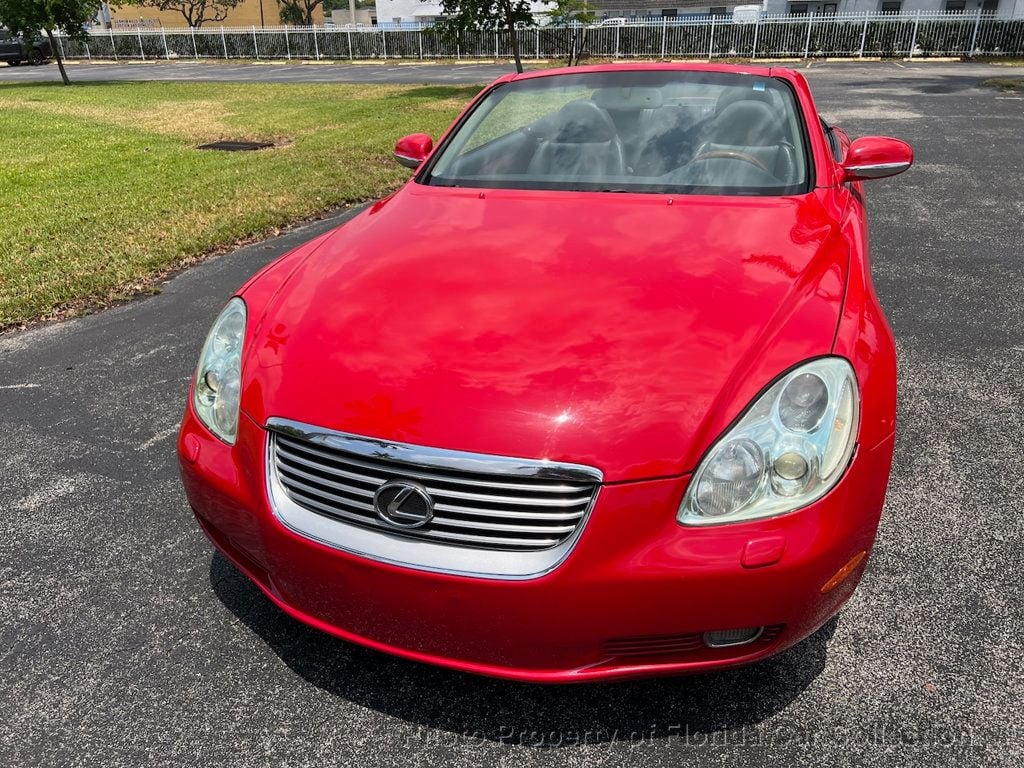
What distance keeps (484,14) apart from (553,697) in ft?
57.6

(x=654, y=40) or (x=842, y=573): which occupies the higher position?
(x=654, y=40)

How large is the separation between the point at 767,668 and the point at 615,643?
0.63 metres

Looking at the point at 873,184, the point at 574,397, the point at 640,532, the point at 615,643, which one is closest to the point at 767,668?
the point at 615,643

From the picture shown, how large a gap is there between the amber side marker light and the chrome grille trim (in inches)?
22.2

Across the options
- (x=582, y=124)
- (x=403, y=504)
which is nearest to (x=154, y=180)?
(x=582, y=124)

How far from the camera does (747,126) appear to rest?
3012 millimetres

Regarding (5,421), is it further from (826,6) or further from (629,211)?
(826,6)

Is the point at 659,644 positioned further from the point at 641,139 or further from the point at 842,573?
the point at 641,139

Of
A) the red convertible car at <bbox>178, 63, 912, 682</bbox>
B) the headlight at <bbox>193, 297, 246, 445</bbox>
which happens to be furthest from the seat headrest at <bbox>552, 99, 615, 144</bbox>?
the headlight at <bbox>193, 297, 246, 445</bbox>

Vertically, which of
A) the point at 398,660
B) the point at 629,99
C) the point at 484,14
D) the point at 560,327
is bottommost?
the point at 398,660

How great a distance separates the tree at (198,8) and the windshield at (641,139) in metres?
65.1

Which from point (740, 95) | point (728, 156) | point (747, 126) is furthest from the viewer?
point (740, 95)

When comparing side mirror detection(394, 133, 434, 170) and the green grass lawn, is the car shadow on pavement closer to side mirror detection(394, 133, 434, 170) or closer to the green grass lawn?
side mirror detection(394, 133, 434, 170)

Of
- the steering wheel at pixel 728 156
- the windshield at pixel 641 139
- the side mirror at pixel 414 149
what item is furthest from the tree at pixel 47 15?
the steering wheel at pixel 728 156
